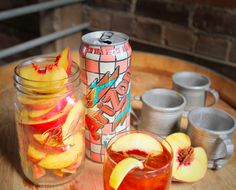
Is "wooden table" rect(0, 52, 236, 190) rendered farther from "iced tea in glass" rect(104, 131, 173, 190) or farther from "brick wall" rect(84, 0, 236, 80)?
"brick wall" rect(84, 0, 236, 80)

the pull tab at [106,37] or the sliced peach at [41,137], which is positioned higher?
the pull tab at [106,37]

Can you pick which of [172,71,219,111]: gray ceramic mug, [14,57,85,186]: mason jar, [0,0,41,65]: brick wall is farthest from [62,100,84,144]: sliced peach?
[0,0,41,65]: brick wall

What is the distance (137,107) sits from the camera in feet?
2.03

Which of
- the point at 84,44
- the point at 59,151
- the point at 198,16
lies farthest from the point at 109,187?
the point at 198,16

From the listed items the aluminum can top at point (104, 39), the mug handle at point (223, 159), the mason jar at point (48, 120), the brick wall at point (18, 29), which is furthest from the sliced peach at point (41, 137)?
the brick wall at point (18, 29)

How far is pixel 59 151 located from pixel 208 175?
8.8 inches

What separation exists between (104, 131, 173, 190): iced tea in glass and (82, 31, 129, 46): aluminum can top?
0.12 meters

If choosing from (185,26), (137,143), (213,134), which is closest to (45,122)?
(137,143)

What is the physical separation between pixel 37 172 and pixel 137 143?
141 millimetres

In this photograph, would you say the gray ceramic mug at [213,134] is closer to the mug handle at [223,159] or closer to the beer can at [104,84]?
the mug handle at [223,159]

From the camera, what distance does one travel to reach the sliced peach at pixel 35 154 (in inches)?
15.7

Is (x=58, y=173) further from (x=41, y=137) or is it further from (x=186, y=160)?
(x=186, y=160)

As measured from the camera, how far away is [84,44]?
1.36 feet

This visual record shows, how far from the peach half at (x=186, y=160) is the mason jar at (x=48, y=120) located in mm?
142
